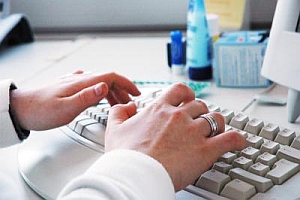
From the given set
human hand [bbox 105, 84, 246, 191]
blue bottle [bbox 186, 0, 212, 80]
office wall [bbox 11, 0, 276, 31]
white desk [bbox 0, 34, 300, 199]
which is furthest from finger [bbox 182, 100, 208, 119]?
office wall [bbox 11, 0, 276, 31]

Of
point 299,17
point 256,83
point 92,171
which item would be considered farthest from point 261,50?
point 92,171

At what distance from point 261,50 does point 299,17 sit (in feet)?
0.59

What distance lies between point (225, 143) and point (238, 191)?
0.08m

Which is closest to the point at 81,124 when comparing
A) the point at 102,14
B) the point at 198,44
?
the point at 198,44

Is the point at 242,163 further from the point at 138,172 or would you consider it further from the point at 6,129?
the point at 6,129

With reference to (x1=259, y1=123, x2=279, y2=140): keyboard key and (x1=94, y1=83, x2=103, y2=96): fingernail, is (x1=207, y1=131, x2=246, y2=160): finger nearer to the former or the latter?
(x1=259, y1=123, x2=279, y2=140): keyboard key

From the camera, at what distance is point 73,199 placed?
0.58 metres

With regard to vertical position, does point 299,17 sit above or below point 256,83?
above

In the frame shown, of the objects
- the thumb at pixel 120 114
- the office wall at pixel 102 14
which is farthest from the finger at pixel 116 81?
the office wall at pixel 102 14

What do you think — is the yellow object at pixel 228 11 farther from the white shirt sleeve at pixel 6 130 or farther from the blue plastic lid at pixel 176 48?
the white shirt sleeve at pixel 6 130

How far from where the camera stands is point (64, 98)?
33.6 inches

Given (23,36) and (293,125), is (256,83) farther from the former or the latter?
(23,36)

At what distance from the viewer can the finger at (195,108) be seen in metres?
0.74

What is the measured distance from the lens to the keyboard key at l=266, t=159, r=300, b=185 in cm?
66
